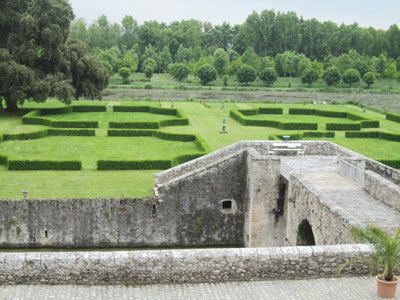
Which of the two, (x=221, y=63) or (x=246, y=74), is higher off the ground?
(x=221, y=63)

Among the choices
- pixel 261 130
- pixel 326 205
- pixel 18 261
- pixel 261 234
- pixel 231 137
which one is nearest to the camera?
pixel 18 261

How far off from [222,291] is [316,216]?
6.08m

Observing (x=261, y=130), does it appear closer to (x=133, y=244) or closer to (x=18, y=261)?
(x=133, y=244)

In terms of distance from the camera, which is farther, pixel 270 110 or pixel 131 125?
pixel 270 110

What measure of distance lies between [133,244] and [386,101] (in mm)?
63872

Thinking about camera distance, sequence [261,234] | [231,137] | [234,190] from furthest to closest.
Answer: [231,137], [234,190], [261,234]

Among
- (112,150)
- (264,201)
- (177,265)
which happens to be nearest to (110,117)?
(112,150)

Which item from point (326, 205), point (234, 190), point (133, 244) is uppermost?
point (326, 205)

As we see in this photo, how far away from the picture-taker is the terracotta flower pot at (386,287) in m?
11.8

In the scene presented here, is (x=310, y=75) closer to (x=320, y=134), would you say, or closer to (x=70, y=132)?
(x=320, y=134)

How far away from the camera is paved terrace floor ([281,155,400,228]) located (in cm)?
1658

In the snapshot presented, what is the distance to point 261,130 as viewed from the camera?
151 feet

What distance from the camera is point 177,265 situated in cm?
1267

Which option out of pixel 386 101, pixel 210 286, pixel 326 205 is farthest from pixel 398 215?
pixel 386 101
